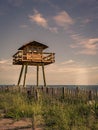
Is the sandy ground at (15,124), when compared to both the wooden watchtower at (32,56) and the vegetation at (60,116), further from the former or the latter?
the wooden watchtower at (32,56)

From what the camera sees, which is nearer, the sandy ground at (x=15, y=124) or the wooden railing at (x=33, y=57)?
the sandy ground at (x=15, y=124)

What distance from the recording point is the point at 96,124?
9453 mm

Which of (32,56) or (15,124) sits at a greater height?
(32,56)

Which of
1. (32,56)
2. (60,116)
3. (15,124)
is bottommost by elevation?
(15,124)

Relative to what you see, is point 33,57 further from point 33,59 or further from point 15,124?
point 15,124

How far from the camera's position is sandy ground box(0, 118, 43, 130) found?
31.5ft

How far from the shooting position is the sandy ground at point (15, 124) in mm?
9592

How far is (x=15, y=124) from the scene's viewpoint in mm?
10336

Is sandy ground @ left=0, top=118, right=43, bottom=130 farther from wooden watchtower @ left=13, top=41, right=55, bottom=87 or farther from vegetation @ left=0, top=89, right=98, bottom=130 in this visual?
wooden watchtower @ left=13, top=41, right=55, bottom=87

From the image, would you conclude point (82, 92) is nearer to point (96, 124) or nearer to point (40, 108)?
point (40, 108)

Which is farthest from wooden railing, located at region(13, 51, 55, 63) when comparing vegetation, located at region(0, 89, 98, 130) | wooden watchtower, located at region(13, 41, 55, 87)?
vegetation, located at region(0, 89, 98, 130)

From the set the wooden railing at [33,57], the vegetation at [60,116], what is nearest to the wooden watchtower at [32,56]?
the wooden railing at [33,57]

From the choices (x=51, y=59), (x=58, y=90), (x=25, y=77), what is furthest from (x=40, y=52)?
(x=58, y=90)

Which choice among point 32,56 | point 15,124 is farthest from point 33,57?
point 15,124
